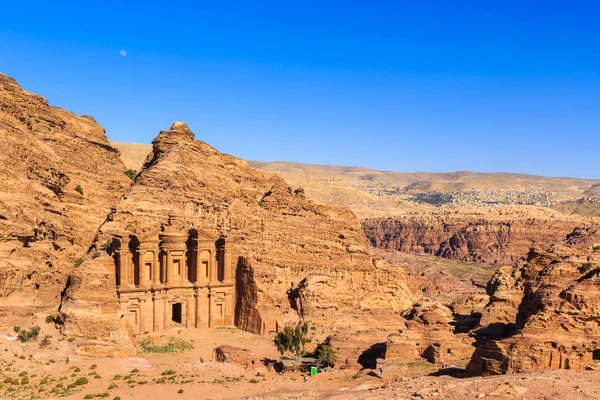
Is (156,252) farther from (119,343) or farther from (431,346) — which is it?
(431,346)

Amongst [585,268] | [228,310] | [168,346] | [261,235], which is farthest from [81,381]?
[585,268]

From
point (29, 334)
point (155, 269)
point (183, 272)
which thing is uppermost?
point (155, 269)

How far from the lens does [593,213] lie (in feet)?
625

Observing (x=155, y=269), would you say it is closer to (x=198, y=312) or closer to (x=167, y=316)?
(x=167, y=316)

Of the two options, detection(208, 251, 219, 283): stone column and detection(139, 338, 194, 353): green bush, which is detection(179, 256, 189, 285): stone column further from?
detection(139, 338, 194, 353): green bush

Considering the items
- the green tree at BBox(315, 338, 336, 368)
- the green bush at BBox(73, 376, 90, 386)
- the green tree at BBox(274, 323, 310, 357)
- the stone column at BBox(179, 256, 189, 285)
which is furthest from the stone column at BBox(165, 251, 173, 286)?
the green bush at BBox(73, 376, 90, 386)

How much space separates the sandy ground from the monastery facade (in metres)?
5.80

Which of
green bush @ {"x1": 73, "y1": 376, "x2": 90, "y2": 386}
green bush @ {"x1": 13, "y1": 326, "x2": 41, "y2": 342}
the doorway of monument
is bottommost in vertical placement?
green bush @ {"x1": 73, "y1": 376, "x2": 90, "y2": 386}

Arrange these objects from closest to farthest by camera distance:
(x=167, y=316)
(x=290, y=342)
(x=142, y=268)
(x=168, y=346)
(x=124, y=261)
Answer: (x=168, y=346)
(x=290, y=342)
(x=124, y=261)
(x=142, y=268)
(x=167, y=316)

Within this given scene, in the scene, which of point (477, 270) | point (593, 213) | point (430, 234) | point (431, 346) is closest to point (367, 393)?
point (431, 346)

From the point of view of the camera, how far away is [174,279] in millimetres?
45125

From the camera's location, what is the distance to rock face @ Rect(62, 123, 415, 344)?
45688mm

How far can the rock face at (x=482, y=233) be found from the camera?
132875 mm

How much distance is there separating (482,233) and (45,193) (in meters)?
117
